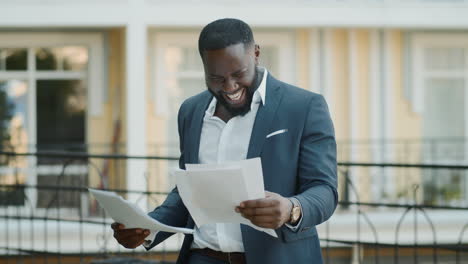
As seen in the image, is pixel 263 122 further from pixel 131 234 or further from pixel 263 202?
pixel 131 234

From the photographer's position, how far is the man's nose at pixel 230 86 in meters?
2.99

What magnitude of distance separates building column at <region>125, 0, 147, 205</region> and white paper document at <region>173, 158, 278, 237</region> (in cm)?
993

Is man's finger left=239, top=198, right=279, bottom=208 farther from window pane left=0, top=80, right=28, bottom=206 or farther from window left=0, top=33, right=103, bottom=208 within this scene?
window pane left=0, top=80, right=28, bottom=206

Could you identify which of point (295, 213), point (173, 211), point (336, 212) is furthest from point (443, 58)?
point (295, 213)

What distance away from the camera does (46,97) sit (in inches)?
546

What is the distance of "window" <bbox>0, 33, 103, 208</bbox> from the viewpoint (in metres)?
13.6

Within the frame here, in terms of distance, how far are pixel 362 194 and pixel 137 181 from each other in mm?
3530

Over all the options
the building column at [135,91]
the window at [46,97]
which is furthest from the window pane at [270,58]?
the window at [46,97]

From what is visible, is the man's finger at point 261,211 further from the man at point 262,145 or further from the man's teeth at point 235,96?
the man's teeth at point 235,96

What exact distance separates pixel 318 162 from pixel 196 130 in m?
0.49

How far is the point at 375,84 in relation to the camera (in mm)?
14492

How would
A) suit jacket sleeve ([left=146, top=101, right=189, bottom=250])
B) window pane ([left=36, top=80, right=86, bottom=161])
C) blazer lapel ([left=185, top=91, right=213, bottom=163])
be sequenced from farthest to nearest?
window pane ([left=36, top=80, right=86, bottom=161]) → suit jacket sleeve ([left=146, top=101, right=189, bottom=250]) → blazer lapel ([left=185, top=91, right=213, bottom=163])

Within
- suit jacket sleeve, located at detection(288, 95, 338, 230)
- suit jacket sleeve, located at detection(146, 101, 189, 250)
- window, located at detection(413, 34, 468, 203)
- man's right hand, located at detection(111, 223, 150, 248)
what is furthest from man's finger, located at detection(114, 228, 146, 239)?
window, located at detection(413, 34, 468, 203)

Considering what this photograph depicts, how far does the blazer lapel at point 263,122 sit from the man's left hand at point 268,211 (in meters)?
0.28
